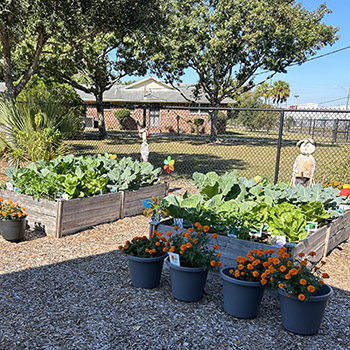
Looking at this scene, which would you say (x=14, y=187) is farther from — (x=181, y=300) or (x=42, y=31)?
(x=42, y=31)

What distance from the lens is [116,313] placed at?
9.67 ft

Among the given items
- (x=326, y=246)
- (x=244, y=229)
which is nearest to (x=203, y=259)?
(x=244, y=229)

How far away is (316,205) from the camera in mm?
4152

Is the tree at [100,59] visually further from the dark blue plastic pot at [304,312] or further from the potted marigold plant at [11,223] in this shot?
the dark blue plastic pot at [304,312]

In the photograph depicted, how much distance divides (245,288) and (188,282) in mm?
512

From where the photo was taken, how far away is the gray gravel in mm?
2584

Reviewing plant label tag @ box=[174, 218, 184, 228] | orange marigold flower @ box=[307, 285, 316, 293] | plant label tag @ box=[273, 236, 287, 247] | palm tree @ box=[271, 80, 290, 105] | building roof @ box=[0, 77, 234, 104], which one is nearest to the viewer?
orange marigold flower @ box=[307, 285, 316, 293]

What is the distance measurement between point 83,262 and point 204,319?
5.64 ft

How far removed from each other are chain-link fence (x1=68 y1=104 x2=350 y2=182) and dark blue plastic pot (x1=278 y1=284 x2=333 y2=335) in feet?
25.1

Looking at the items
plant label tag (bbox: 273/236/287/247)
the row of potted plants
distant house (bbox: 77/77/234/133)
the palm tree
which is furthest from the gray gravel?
the palm tree

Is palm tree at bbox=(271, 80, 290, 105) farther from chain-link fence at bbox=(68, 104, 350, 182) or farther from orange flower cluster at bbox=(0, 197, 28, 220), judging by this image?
orange flower cluster at bbox=(0, 197, 28, 220)

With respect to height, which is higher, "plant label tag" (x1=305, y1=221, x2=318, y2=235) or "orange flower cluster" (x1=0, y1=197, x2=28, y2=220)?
"plant label tag" (x1=305, y1=221, x2=318, y2=235)

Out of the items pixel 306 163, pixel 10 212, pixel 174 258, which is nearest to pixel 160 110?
pixel 306 163

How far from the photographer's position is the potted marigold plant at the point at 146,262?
11.0 feet
